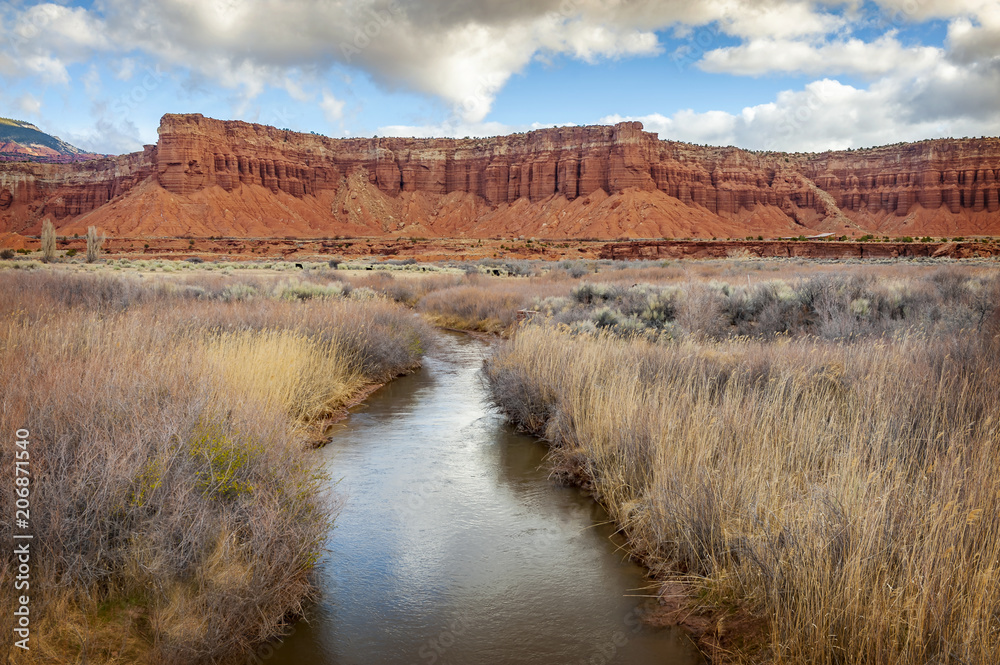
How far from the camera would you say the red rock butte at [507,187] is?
293ft

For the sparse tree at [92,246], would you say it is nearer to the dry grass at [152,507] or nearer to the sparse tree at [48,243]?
the sparse tree at [48,243]

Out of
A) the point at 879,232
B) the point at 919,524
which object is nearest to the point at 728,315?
the point at 919,524

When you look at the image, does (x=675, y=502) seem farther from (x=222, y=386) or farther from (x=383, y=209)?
(x=383, y=209)

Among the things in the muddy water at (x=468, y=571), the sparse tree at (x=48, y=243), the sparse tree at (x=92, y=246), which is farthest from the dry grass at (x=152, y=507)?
the sparse tree at (x=48, y=243)

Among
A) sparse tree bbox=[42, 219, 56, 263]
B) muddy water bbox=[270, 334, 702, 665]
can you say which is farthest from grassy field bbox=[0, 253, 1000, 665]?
sparse tree bbox=[42, 219, 56, 263]

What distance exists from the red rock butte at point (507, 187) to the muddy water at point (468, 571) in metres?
78.7

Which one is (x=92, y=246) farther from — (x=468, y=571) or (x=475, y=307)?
(x=468, y=571)

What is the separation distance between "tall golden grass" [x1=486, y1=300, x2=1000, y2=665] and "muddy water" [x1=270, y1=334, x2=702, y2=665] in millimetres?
500

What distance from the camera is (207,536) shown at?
146 inches

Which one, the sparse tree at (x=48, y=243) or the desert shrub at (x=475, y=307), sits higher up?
the sparse tree at (x=48, y=243)

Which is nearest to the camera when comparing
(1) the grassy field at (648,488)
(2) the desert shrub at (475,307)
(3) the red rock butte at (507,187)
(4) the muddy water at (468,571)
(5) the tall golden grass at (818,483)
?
(5) the tall golden grass at (818,483)

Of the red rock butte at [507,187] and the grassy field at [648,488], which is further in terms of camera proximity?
the red rock butte at [507,187]

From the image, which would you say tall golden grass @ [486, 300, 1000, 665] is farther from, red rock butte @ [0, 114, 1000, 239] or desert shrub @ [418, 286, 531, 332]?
red rock butte @ [0, 114, 1000, 239]

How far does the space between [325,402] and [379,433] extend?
4.59 ft
